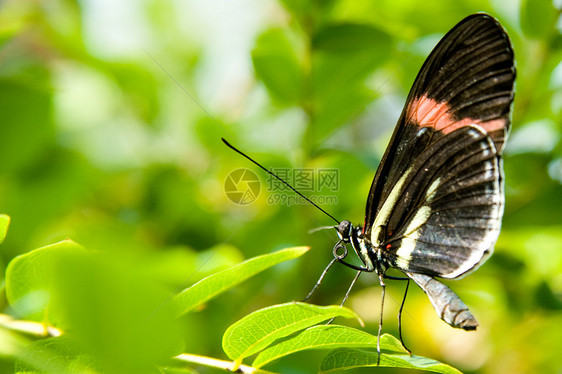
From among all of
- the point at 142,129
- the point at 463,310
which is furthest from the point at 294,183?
the point at 142,129

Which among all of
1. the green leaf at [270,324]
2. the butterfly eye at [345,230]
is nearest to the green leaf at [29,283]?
the green leaf at [270,324]

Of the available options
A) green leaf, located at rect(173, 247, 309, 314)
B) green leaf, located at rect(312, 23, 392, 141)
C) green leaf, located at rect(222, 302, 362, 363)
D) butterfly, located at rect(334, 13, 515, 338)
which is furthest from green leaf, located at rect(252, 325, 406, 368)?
green leaf, located at rect(312, 23, 392, 141)

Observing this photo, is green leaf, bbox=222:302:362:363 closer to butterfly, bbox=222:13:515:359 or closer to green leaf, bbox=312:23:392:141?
butterfly, bbox=222:13:515:359

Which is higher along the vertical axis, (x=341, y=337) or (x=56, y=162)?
(x=56, y=162)

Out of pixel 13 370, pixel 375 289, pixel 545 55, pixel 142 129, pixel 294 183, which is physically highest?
pixel 142 129

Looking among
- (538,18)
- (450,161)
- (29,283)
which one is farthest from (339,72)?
(29,283)

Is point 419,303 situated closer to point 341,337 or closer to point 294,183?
point 294,183

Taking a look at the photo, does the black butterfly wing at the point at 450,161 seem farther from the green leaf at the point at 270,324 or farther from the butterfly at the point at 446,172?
the green leaf at the point at 270,324
